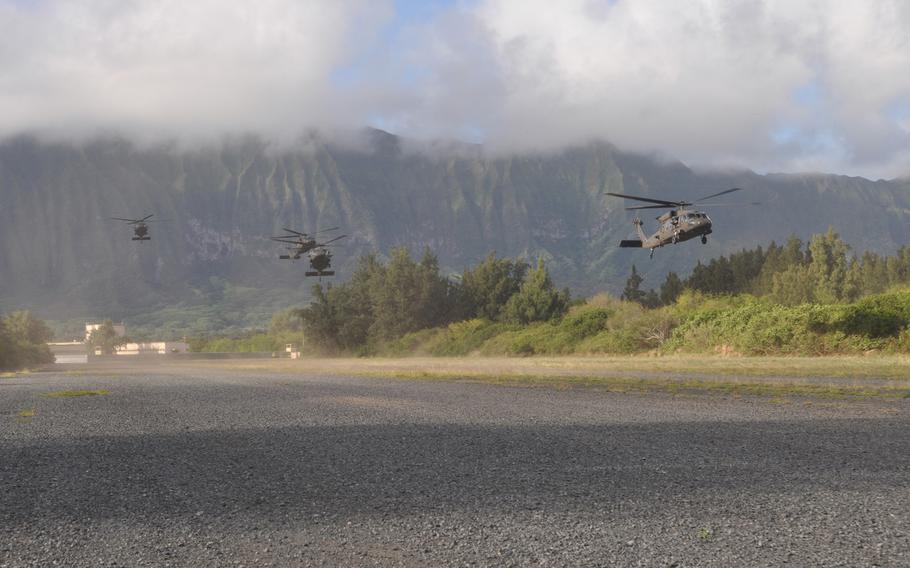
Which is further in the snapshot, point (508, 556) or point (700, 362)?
point (700, 362)

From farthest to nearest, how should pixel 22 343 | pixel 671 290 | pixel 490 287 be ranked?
pixel 22 343 < pixel 671 290 < pixel 490 287

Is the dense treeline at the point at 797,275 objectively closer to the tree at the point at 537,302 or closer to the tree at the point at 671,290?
the tree at the point at 671,290

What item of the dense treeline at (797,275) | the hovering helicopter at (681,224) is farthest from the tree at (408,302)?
the hovering helicopter at (681,224)

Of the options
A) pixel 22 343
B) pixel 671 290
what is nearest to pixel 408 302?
pixel 671 290

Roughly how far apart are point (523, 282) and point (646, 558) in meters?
83.9

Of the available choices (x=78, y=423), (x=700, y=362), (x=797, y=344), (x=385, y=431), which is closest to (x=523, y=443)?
(x=385, y=431)

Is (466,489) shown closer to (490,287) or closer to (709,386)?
(709,386)

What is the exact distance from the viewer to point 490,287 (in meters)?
88.8

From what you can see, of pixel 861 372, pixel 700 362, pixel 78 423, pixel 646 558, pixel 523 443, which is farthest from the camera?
pixel 700 362

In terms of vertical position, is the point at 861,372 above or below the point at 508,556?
below

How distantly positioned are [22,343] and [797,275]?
81.7m

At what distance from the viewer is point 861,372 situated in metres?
26.7

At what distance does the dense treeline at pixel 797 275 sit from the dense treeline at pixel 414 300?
13.9m

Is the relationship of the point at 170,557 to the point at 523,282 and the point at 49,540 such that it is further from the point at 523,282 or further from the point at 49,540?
the point at 523,282
